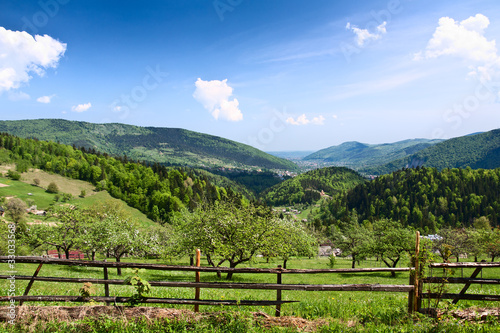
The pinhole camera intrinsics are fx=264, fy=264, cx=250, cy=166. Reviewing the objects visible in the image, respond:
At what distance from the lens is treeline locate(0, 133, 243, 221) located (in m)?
147

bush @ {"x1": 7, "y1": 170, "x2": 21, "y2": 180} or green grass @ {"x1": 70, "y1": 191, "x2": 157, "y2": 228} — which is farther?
bush @ {"x1": 7, "y1": 170, "x2": 21, "y2": 180}

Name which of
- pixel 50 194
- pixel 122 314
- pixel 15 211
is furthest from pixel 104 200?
pixel 122 314

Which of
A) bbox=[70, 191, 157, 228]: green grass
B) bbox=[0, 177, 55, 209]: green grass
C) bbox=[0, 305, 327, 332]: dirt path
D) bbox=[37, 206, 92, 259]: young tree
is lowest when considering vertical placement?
bbox=[70, 191, 157, 228]: green grass

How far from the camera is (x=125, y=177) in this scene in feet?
525

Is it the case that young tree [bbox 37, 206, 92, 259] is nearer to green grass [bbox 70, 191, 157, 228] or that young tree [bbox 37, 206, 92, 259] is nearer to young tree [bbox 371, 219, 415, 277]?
young tree [bbox 371, 219, 415, 277]

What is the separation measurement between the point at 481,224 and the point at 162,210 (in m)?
158

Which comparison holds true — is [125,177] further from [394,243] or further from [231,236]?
[394,243]

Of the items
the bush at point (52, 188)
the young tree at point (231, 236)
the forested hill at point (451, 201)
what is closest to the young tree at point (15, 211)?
the bush at point (52, 188)

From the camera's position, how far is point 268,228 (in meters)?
26.7

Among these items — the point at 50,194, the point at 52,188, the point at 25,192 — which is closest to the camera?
the point at 25,192

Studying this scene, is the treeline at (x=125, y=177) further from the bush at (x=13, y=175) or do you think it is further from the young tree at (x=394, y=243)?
the young tree at (x=394, y=243)

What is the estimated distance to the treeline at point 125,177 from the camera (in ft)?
483

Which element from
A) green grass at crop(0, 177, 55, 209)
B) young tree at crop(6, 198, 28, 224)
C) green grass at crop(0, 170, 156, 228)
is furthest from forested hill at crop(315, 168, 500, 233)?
green grass at crop(0, 177, 55, 209)

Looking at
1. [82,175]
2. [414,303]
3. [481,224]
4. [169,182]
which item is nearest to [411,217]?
[481,224]
